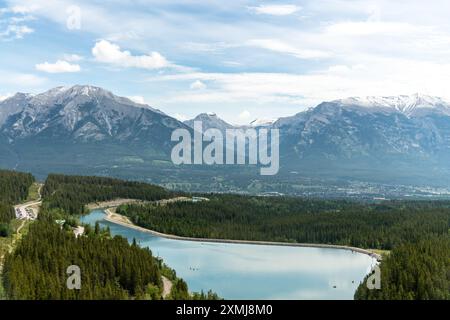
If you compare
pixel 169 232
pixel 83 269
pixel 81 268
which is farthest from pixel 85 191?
pixel 83 269

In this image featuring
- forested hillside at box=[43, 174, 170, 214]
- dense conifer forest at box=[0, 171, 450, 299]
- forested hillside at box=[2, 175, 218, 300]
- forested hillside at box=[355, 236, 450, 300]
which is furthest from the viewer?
forested hillside at box=[43, 174, 170, 214]

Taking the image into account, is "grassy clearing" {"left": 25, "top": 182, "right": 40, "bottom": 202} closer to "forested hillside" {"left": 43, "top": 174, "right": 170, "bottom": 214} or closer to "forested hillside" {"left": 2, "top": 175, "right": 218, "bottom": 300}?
"forested hillside" {"left": 43, "top": 174, "right": 170, "bottom": 214}

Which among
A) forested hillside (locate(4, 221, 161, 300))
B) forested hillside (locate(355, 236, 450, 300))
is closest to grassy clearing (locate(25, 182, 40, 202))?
forested hillside (locate(4, 221, 161, 300))

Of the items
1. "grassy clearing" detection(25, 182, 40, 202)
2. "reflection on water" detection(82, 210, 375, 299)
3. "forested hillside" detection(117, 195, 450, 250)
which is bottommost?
"reflection on water" detection(82, 210, 375, 299)

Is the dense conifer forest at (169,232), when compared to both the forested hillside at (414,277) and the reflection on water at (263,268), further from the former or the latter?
the reflection on water at (263,268)

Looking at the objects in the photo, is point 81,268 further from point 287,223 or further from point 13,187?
point 13,187

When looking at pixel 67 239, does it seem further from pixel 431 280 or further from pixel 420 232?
pixel 420 232
